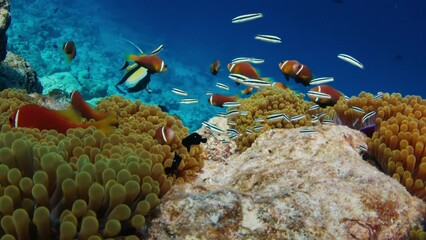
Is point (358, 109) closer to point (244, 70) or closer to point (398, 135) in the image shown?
point (398, 135)

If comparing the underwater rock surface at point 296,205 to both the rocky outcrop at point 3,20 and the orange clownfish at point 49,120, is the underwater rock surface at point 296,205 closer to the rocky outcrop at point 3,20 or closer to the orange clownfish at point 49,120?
the orange clownfish at point 49,120

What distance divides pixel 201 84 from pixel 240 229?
3901 centimetres

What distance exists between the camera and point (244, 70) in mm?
7090

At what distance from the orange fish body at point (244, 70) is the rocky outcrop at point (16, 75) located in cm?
526

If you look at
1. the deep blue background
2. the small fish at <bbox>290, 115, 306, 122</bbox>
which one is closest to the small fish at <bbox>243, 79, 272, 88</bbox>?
the small fish at <bbox>290, 115, 306, 122</bbox>

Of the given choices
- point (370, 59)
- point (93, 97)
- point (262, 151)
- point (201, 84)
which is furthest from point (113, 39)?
point (370, 59)

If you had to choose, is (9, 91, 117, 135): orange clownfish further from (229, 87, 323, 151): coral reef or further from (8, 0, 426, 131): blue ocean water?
(8, 0, 426, 131): blue ocean water

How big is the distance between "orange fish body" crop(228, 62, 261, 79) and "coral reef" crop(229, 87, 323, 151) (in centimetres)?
94

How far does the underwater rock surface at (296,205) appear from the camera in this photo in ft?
7.29

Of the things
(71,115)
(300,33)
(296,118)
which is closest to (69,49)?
(71,115)

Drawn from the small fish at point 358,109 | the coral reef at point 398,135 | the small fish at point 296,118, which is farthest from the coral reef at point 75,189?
the small fish at point 358,109

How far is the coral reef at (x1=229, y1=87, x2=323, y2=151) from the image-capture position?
5043mm

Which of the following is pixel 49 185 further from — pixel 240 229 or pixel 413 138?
pixel 413 138

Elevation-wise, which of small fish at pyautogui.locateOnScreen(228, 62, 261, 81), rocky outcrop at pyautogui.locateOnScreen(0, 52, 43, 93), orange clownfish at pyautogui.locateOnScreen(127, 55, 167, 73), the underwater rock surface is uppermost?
the underwater rock surface
